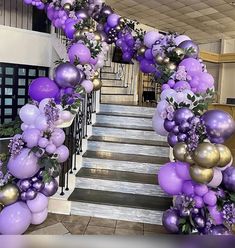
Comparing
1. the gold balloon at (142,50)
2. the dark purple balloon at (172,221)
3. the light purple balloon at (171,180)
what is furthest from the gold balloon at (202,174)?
the gold balloon at (142,50)

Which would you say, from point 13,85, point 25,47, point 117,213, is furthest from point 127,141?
point 13,85

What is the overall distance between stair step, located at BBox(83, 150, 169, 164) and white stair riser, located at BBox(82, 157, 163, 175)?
0.06 meters

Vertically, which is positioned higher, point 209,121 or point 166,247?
point 209,121

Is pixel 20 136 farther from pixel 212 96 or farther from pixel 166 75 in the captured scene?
pixel 212 96

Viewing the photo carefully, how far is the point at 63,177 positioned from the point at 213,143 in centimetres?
186

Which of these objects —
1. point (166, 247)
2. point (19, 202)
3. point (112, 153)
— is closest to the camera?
point (166, 247)

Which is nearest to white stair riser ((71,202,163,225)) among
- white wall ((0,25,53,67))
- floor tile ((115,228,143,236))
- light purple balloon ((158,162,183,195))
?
floor tile ((115,228,143,236))

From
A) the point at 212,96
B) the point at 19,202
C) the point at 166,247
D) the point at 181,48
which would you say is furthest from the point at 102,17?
the point at 166,247

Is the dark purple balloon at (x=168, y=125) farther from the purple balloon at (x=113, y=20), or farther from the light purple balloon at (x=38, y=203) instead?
the purple balloon at (x=113, y=20)

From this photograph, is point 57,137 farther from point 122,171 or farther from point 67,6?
point 67,6

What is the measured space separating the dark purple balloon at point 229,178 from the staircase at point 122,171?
892 millimetres

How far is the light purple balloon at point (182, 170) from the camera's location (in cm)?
225

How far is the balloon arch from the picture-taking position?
2174mm

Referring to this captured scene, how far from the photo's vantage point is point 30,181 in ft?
8.32
